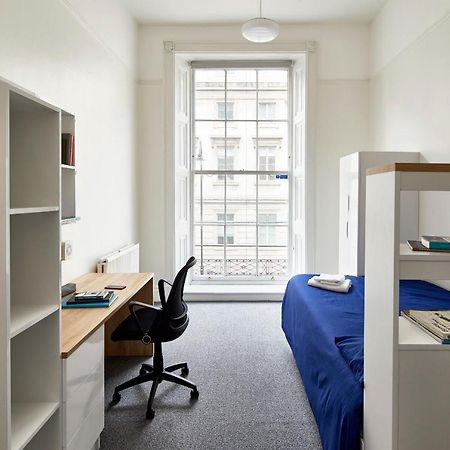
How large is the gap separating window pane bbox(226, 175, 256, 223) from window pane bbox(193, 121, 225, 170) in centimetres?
38

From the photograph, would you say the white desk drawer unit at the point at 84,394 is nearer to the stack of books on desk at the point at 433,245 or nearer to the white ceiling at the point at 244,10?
the stack of books on desk at the point at 433,245

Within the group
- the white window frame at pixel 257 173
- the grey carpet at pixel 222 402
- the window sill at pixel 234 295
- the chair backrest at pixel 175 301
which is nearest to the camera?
the grey carpet at pixel 222 402

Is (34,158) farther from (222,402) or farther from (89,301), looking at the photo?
(222,402)

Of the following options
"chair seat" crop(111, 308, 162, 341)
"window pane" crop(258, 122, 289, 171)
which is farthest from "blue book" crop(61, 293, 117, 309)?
"window pane" crop(258, 122, 289, 171)

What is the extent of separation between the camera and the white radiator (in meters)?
3.56

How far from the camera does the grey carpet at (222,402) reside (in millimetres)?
2205

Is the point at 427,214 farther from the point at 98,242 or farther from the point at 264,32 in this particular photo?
the point at 98,242

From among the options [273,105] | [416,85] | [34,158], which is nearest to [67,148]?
[34,158]

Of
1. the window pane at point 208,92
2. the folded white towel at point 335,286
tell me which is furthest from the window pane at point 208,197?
the folded white towel at point 335,286

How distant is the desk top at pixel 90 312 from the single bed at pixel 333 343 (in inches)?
45.0


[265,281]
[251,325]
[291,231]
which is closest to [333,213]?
[291,231]

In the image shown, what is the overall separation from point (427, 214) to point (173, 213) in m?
2.82

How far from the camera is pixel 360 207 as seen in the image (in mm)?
3723

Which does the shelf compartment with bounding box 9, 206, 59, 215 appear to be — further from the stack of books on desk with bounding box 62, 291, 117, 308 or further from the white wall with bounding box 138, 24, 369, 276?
the white wall with bounding box 138, 24, 369, 276
